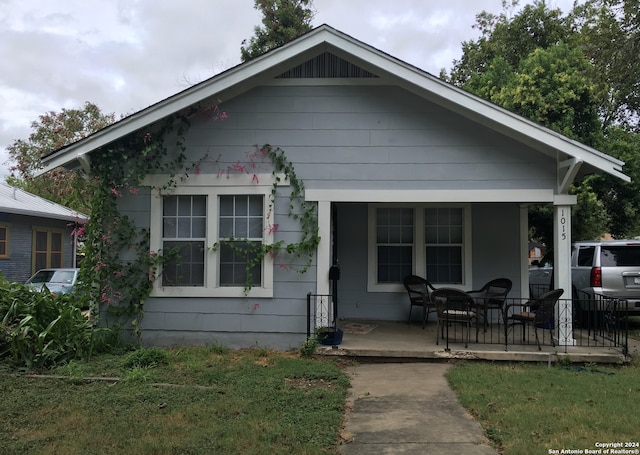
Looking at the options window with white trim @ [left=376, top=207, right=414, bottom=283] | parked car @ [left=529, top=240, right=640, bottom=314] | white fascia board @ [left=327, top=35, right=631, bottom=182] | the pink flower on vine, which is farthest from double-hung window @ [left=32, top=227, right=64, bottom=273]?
parked car @ [left=529, top=240, right=640, bottom=314]

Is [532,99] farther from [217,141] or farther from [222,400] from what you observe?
[222,400]

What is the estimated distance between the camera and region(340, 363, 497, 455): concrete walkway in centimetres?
406

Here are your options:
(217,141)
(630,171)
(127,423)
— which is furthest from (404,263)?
(630,171)

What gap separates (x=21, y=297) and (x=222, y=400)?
4.03 metres

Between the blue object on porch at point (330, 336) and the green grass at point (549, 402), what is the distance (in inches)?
64.9

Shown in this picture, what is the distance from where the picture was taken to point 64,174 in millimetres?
24625

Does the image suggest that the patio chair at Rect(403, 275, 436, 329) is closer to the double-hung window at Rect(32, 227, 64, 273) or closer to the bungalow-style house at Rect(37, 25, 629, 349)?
the bungalow-style house at Rect(37, 25, 629, 349)

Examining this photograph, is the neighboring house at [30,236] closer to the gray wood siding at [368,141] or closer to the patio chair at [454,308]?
the gray wood siding at [368,141]

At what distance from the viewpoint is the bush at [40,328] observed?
6.54 metres

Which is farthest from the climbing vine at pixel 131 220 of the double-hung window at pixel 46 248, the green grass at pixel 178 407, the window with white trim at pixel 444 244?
the double-hung window at pixel 46 248

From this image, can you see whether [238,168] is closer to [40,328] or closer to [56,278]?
[40,328]

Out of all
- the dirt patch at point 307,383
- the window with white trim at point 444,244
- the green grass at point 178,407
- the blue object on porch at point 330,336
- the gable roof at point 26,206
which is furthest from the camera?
the gable roof at point 26,206

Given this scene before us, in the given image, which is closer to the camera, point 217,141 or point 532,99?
point 217,141

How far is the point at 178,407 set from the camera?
4.97 meters
